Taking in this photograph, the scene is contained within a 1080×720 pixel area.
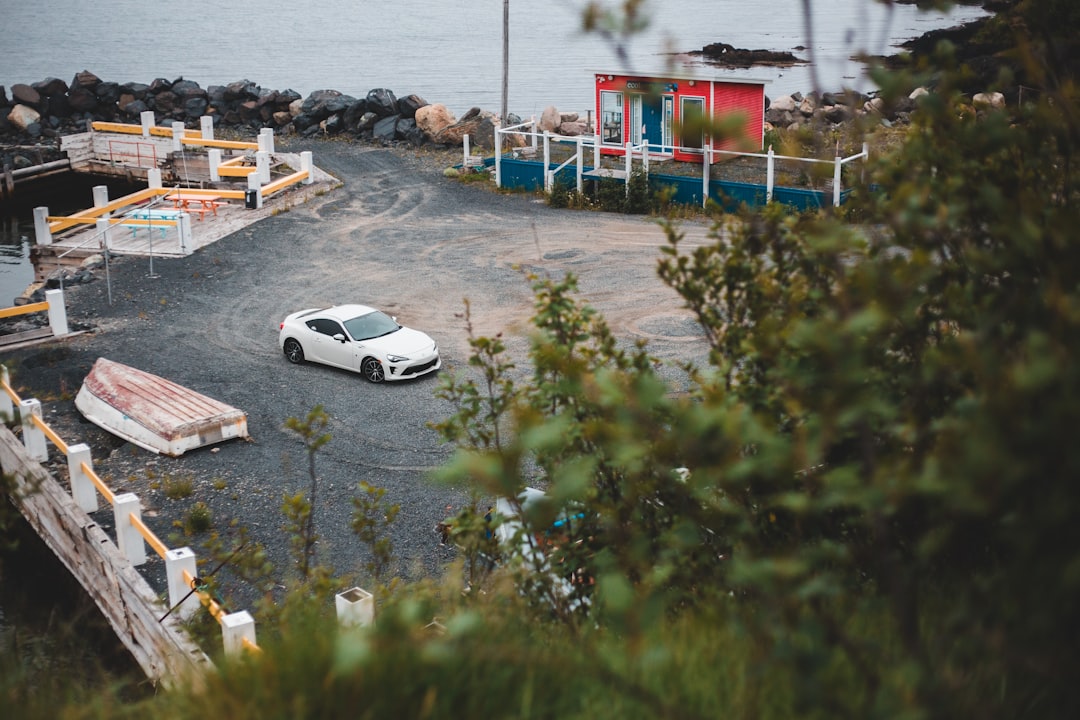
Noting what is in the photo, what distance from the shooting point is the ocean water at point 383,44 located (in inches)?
3435

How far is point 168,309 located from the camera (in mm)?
26172

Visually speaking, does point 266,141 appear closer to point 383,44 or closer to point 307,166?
point 307,166

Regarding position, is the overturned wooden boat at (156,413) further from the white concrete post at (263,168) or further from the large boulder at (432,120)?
the large boulder at (432,120)

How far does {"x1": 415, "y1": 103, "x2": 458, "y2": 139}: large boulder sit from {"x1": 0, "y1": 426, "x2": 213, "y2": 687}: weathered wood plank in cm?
2798

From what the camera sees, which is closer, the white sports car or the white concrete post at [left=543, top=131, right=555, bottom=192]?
the white sports car

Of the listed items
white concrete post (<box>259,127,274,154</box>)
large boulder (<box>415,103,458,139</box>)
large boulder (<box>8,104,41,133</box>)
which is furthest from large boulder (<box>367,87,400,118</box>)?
large boulder (<box>8,104,41,133</box>)

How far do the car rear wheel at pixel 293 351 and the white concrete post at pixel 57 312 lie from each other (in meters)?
5.52

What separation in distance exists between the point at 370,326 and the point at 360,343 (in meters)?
0.67

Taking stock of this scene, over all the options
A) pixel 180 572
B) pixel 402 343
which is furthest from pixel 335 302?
pixel 180 572

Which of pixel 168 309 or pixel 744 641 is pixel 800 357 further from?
pixel 168 309

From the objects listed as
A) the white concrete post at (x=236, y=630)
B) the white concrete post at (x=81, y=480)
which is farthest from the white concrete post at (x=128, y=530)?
the white concrete post at (x=236, y=630)

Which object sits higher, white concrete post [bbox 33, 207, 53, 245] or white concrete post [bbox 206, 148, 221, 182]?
white concrete post [bbox 206, 148, 221, 182]

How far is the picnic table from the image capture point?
34188 mm

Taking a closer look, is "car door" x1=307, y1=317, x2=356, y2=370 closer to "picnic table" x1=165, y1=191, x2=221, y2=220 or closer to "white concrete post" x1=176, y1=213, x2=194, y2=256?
"white concrete post" x1=176, y1=213, x2=194, y2=256
